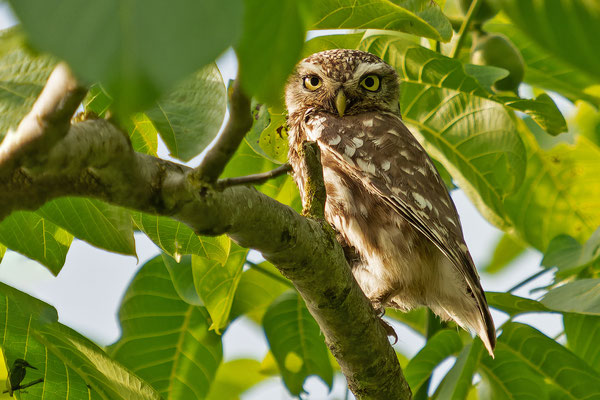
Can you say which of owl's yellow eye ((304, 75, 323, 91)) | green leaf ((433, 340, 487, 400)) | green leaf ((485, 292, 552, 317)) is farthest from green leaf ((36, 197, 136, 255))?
owl's yellow eye ((304, 75, 323, 91))

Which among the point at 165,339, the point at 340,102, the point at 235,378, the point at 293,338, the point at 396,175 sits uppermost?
the point at 340,102

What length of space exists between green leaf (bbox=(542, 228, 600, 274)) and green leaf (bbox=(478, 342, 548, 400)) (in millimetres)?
407

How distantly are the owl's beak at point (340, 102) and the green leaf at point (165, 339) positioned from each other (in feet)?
4.19

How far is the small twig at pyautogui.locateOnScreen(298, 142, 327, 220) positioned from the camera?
1.98m

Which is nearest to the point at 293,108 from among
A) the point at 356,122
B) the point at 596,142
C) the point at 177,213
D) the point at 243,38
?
the point at 356,122

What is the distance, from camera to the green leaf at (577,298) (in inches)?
89.7

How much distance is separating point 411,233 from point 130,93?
275 centimetres

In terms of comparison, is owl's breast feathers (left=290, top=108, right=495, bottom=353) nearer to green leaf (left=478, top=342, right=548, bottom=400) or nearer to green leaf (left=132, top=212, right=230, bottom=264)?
green leaf (left=478, top=342, right=548, bottom=400)

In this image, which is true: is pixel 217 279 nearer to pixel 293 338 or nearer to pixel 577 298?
pixel 293 338

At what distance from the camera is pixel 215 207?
1353 mm

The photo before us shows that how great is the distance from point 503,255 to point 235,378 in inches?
75.3

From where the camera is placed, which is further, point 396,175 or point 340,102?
point 340,102

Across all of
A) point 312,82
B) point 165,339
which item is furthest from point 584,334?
point 312,82

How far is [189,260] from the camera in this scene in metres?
2.88
